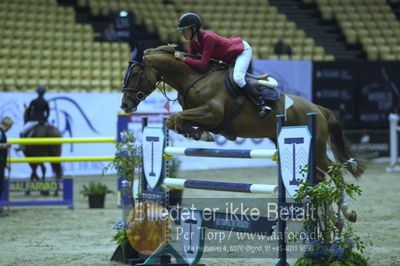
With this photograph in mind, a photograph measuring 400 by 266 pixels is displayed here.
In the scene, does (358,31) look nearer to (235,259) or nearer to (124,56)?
(124,56)

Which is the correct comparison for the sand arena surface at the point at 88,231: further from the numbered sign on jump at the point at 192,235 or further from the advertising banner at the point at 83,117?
the advertising banner at the point at 83,117

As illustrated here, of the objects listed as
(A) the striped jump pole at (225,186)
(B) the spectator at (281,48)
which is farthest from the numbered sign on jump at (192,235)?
(B) the spectator at (281,48)

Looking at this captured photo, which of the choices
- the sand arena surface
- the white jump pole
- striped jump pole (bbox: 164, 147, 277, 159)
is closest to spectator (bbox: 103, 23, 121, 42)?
the sand arena surface

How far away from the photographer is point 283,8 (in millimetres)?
18453

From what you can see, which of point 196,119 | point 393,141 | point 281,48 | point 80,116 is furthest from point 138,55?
point 281,48

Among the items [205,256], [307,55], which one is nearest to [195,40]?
[205,256]

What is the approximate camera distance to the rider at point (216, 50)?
17.4 ft

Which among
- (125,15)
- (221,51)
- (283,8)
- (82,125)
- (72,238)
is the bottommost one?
(72,238)

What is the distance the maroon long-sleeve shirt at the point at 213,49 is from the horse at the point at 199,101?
0.10 m

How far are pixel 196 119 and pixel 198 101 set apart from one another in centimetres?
25

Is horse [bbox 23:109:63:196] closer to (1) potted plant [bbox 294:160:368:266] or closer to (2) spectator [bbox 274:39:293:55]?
(1) potted plant [bbox 294:160:368:266]

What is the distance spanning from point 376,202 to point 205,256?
13.1ft

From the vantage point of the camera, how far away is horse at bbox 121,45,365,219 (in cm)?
529

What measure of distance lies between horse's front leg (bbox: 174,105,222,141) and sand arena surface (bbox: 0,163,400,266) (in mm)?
1096
